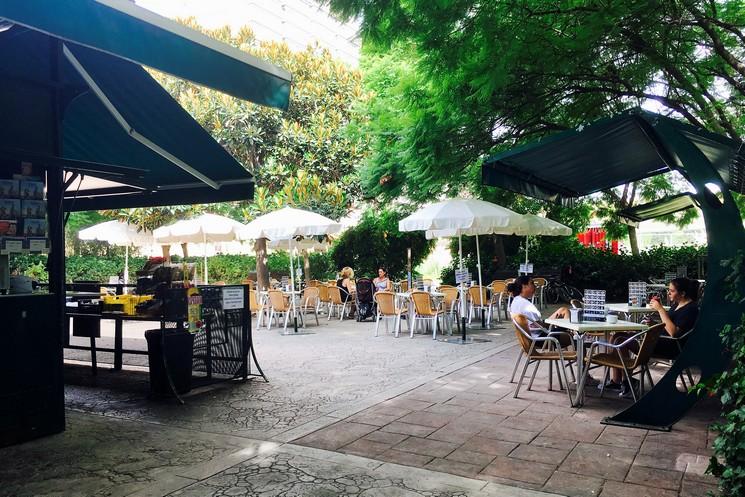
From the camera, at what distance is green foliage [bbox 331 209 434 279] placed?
19.7 metres

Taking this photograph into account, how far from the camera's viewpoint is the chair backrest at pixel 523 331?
5.86 meters

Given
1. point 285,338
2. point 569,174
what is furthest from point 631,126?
point 285,338

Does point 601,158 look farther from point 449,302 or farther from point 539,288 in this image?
point 539,288

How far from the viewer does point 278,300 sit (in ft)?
39.0

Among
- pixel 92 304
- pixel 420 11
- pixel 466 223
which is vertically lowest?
pixel 92 304

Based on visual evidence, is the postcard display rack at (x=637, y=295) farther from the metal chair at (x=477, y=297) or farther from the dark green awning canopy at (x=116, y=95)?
the dark green awning canopy at (x=116, y=95)

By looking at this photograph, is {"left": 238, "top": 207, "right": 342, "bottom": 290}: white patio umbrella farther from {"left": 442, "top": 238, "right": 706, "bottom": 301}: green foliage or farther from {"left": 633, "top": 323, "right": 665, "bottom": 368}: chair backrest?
{"left": 442, "top": 238, "right": 706, "bottom": 301}: green foliage

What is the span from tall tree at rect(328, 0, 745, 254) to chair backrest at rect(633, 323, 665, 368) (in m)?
3.40

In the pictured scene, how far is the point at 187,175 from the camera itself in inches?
278

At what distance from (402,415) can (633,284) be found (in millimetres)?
4007

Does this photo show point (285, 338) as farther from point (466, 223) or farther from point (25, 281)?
point (25, 281)

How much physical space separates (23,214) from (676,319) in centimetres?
609

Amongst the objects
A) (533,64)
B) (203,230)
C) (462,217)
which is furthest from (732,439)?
(203,230)

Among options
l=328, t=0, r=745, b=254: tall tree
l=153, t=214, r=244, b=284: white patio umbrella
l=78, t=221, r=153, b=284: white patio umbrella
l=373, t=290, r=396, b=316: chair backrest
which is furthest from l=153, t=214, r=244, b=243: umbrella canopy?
l=328, t=0, r=745, b=254: tall tree
